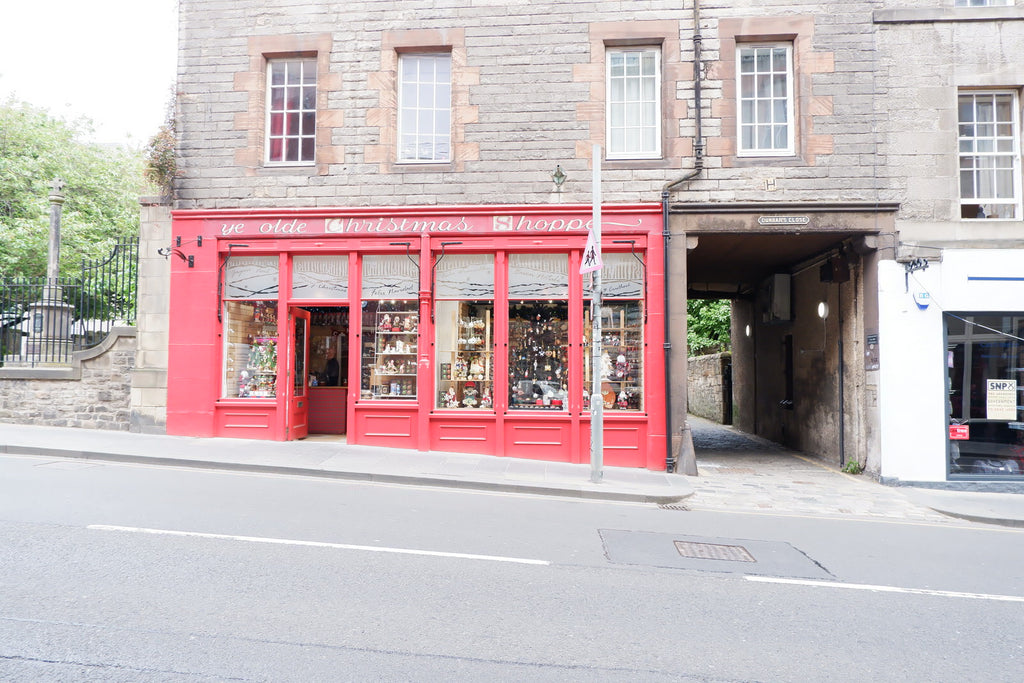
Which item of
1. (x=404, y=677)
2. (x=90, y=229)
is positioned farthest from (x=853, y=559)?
(x=90, y=229)

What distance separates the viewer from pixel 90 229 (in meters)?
23.8

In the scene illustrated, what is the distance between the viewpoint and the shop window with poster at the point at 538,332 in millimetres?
11336

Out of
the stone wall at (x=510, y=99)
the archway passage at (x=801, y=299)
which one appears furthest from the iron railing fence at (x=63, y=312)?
the archway passage at (x=801, y=299)

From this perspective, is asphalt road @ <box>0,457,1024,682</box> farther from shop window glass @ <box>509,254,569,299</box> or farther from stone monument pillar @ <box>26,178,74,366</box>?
stone monument pillar @ <box>26,178,74,366</box>

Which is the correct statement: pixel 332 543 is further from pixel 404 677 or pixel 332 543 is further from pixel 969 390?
pixel 969 390

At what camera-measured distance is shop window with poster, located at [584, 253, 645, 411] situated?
11.2 meters

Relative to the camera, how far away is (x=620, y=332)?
1135 centimetres

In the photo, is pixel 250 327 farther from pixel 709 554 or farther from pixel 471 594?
pixel 709 554

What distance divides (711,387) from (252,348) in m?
16.4

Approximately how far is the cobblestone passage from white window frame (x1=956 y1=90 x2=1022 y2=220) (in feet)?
16.0

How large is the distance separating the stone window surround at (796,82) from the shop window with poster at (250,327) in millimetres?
8155

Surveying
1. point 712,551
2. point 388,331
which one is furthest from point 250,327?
point 712,551

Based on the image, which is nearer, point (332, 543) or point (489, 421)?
point (332, 543)

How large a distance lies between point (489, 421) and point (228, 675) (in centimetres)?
805
